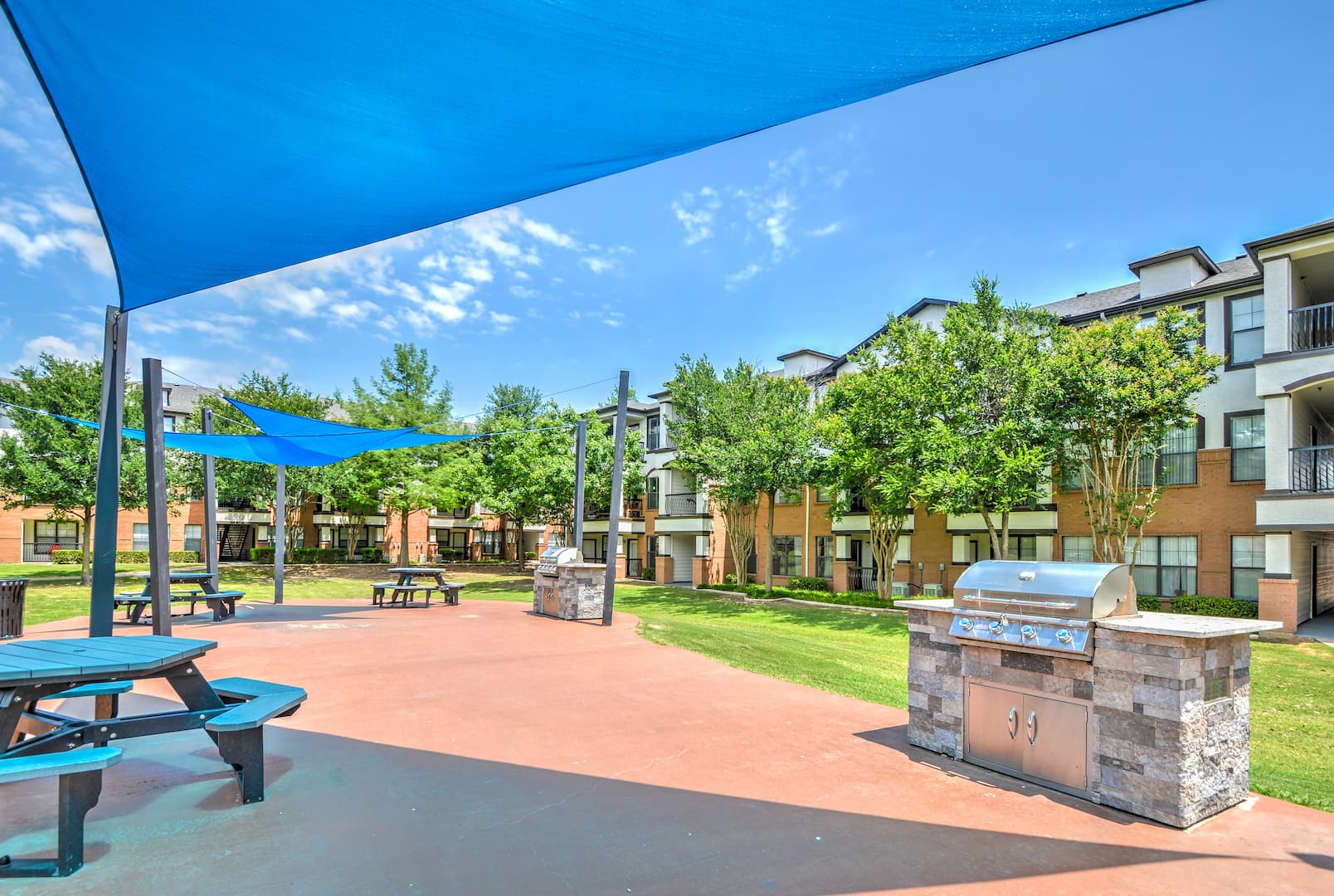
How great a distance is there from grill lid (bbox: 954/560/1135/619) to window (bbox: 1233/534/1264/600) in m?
18.5

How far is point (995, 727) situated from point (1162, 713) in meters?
1.26

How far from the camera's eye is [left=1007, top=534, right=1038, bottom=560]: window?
23.3 metres

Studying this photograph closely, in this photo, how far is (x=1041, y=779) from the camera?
4.98m

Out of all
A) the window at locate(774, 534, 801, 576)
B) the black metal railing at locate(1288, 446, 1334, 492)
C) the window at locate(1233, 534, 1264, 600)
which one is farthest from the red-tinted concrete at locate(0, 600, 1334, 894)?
the window at locate(774, 534, 801, 576)

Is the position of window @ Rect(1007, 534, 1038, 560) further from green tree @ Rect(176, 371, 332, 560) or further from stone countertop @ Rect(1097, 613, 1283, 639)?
green tree @ Rect(176, 371, 332, 560)

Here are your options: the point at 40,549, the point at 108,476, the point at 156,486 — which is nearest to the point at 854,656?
the point at 156,486

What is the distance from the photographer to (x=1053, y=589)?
489 cm

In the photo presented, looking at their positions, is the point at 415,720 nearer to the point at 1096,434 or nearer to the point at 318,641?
the point at 318,641

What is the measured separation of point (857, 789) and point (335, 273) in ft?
86.9

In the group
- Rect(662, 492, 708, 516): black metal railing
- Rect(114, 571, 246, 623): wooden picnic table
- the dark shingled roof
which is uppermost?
the dark shingled roof

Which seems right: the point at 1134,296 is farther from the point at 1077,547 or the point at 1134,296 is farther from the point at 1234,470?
the point at 1077,547

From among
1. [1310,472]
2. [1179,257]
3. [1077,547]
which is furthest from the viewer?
[1077,547]

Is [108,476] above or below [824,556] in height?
above

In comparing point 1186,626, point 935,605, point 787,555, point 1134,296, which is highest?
point 1134,296
